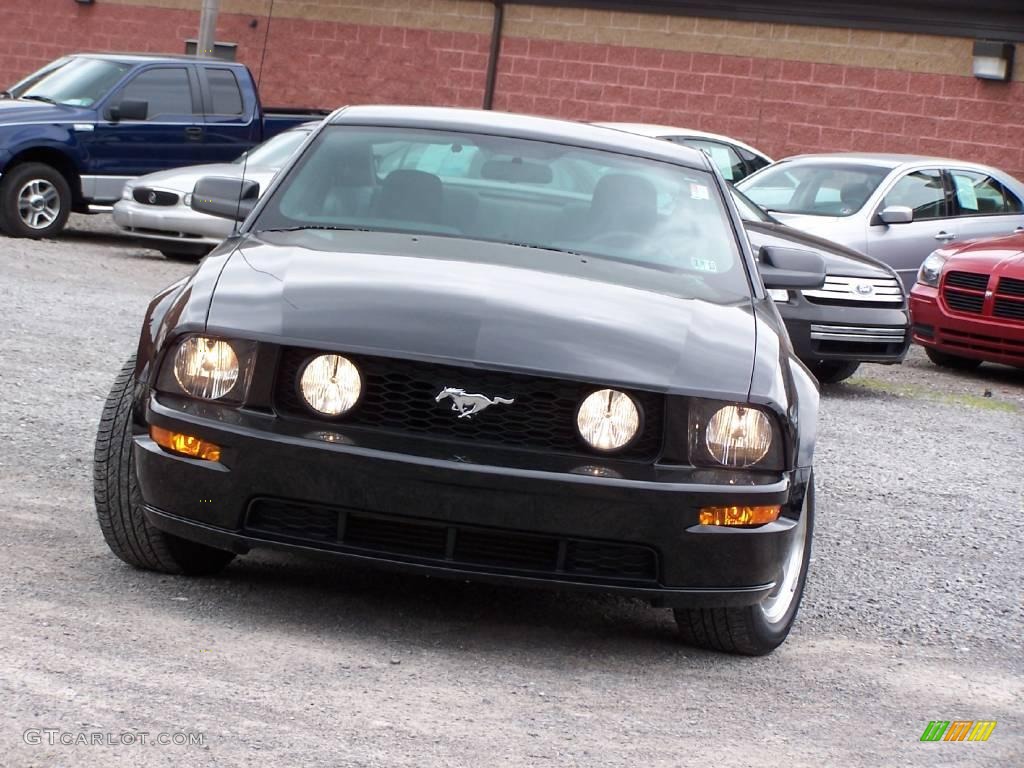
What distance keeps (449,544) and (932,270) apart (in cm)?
934

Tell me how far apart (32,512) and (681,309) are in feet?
7.23

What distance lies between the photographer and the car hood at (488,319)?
415 cm

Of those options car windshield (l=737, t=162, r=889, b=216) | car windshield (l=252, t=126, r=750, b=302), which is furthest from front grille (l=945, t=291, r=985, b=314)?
car windshield (l=252, t=126, r=750, b=302)

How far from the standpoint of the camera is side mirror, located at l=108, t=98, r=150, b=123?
15.8 m

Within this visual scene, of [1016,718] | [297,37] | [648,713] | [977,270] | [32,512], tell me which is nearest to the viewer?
[648,713]

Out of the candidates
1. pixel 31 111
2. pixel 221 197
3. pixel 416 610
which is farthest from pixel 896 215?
pixel 416 610

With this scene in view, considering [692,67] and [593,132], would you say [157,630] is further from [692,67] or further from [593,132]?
[692,67]

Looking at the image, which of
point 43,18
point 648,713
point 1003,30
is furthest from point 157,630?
point 43,18

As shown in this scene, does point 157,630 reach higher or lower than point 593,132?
lower

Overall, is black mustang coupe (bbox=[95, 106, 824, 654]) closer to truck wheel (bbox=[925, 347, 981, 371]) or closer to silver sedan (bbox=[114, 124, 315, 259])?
truck wheel (bbox=[925, 347, 981, 371])

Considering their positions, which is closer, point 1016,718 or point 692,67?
point 1016,718

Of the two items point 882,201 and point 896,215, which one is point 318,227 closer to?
point 896,215

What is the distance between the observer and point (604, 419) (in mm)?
4152

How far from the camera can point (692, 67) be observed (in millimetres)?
21781
